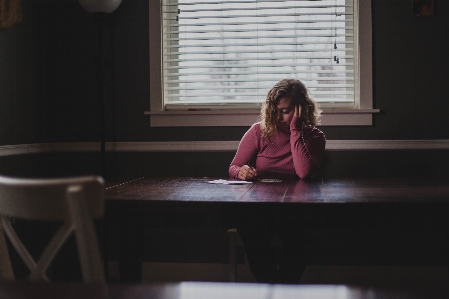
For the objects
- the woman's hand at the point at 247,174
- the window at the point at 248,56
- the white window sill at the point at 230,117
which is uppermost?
the window at the point at 248,56

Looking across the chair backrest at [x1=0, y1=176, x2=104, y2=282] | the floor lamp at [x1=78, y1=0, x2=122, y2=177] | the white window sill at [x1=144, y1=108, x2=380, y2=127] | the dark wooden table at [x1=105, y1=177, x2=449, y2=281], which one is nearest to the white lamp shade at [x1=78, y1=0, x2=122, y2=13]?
the floor lamp at [x1=78, y1=0, x2=122, y2=177]

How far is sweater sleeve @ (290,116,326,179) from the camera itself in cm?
258

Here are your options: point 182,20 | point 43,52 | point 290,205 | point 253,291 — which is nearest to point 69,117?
point 43,52

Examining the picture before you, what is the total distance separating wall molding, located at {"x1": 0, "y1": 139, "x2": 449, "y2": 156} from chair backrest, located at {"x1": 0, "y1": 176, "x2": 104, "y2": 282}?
205 centimetres

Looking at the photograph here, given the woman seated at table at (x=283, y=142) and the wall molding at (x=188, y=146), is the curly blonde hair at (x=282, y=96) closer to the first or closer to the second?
the woman seated at table at (x=283, y=142)

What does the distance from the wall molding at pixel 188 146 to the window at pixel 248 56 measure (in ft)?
0.43

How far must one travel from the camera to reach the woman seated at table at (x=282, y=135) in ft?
8.77

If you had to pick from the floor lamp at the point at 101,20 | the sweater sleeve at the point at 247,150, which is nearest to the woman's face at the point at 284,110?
the sweater sleeve at the point at 247,150

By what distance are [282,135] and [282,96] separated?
0.22 m

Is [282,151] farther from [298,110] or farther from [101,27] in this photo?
[101,27]

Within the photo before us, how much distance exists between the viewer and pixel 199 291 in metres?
0.85

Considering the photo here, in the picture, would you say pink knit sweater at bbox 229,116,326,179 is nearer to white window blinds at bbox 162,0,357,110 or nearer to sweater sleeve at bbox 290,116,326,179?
sweater sleeve at bbox 290,116,326,179

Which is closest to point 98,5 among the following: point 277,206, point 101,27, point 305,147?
point 101,27

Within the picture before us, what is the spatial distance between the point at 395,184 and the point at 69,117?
2.09 meters
